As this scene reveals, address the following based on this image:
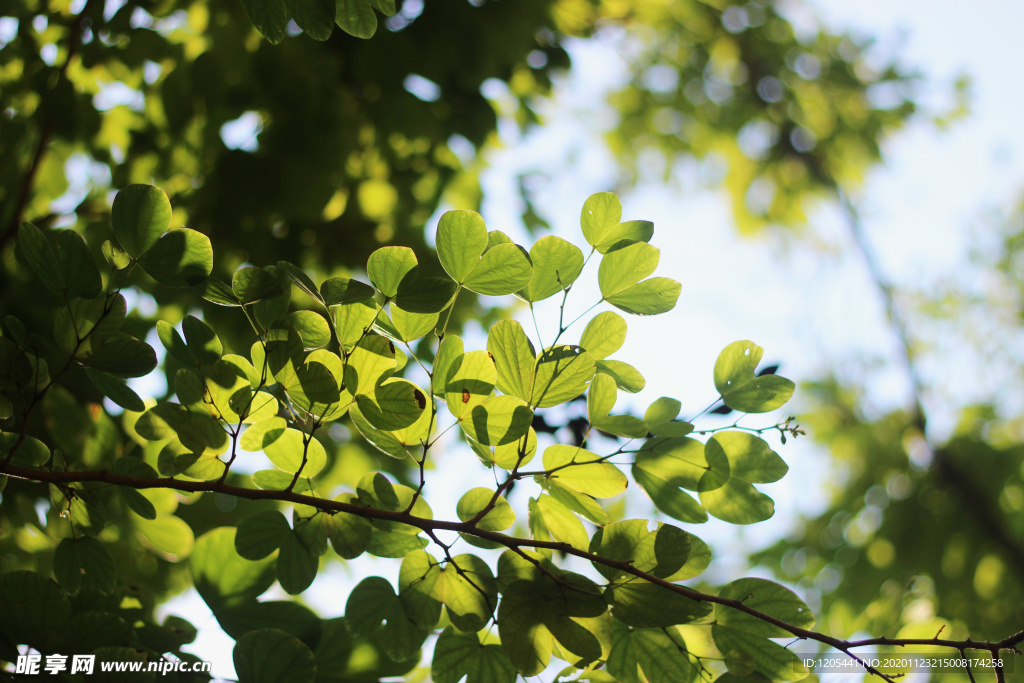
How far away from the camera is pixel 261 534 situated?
559 millimetres

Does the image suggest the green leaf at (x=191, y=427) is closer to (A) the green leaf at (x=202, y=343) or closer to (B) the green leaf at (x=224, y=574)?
(A) the green leaf at (x=202, y=343)

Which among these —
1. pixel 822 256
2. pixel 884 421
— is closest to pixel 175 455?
pixel 884 421

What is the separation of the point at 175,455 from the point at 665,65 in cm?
361

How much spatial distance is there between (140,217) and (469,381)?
30 cm

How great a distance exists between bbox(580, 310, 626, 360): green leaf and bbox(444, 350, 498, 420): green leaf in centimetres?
10

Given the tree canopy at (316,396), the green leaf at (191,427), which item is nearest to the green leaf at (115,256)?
the tree canopy at (316,396)

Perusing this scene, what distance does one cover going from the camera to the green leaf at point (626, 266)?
52cm

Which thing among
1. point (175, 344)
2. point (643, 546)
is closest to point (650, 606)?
point (643, 546)

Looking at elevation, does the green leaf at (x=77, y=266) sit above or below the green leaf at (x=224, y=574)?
above

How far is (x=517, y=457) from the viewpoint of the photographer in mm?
497

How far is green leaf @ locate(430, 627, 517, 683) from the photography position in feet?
1.66

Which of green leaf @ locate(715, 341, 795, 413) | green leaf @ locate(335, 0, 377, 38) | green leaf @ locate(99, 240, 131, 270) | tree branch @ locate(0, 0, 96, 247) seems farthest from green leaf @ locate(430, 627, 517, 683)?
tree branch @ locate(0, 0, 96, 247)

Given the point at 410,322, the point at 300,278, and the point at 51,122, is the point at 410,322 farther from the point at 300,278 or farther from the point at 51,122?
the point at 51,122

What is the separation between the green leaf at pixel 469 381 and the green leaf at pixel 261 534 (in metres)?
0.22
